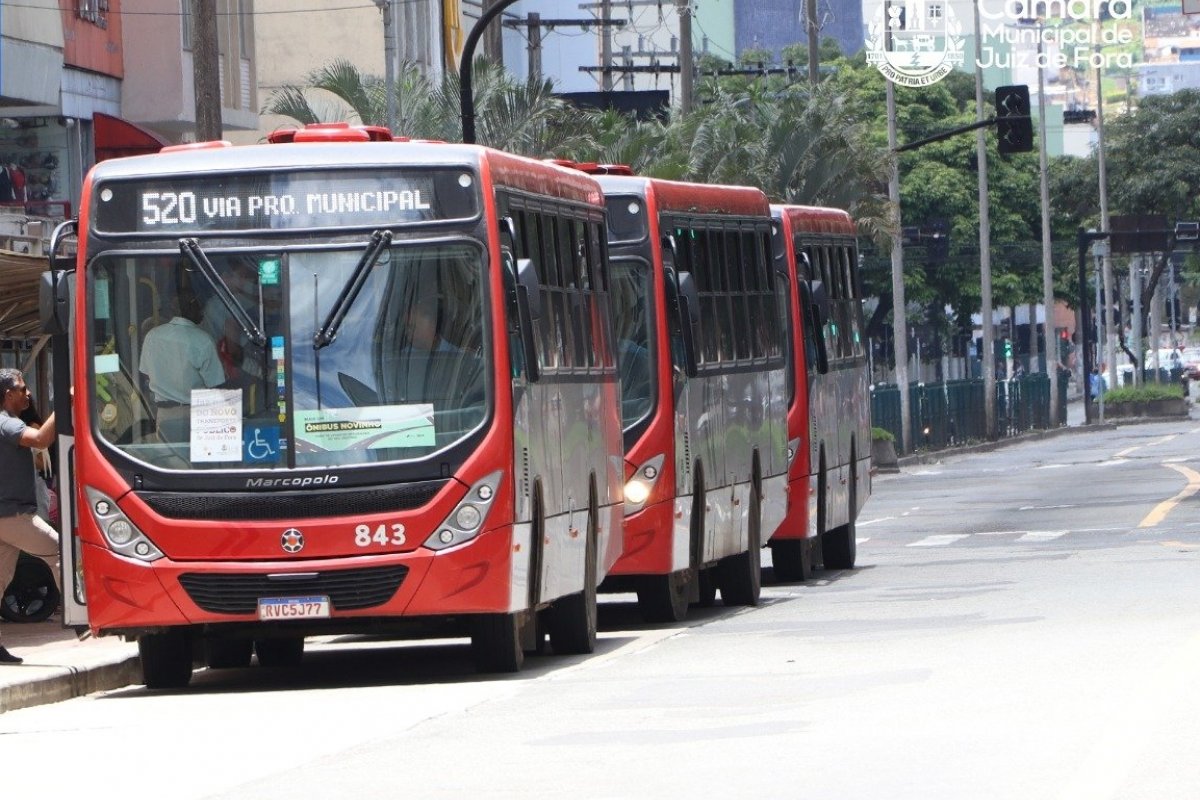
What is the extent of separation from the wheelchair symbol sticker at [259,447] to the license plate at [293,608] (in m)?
0.73

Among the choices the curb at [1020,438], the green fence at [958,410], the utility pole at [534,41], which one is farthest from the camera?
the utility pole at [534,41]

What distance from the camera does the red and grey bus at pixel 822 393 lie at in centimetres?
2447

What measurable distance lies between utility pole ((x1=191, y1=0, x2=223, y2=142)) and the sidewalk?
7267 mm

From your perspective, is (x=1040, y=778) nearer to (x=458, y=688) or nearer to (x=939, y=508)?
(x=458, y=688)

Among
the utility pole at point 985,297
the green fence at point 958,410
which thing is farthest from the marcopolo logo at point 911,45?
the green fence at point 958,410

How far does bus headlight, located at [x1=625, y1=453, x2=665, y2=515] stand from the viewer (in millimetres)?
19062

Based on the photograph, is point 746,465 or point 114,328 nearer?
point 114,328

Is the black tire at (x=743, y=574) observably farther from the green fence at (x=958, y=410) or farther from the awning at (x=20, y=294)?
the green fence at (x=958, y=410)

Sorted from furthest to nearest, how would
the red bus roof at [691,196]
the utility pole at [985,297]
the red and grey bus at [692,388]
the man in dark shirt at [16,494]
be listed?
the utility pole at [985,297]
the red bus roof at [691,196]
the red and grey bus at [692,388]
the man in dark shirt at [16,494]

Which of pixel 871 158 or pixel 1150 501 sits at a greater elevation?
pixel 871 158

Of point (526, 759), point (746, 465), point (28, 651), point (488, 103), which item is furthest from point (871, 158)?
point (526, 759)

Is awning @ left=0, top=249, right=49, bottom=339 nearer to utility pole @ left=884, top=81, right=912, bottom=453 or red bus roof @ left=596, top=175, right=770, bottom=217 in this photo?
red bus roof @ left=596, top=175, right=770, bottom=217

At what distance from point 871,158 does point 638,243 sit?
33.7m

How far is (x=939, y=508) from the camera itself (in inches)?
1538
